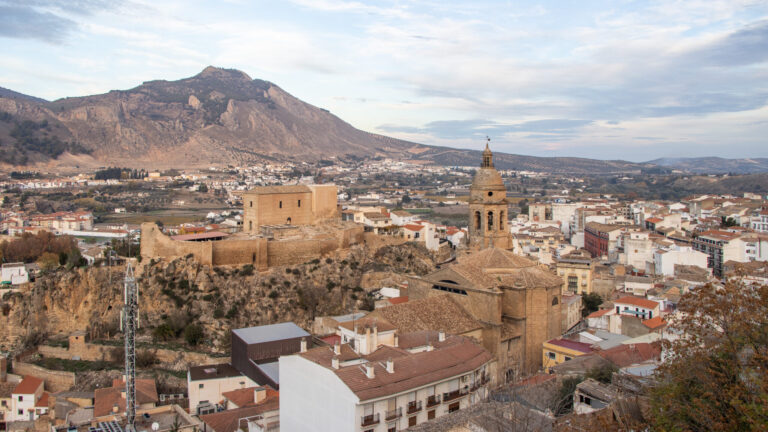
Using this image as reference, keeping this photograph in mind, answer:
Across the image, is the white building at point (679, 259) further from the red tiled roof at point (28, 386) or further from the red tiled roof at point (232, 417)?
the red tiled roof at point (28, 386)

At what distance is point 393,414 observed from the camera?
1154cm

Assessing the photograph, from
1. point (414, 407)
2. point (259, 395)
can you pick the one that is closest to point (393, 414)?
point (414, 407)

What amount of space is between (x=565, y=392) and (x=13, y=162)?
102455 millimetres

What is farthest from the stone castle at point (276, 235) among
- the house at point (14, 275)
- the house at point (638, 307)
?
the house at point (638, 307)

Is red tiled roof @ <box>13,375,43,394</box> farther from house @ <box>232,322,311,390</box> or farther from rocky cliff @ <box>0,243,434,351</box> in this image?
house @ <box>232,322,311,390</box>

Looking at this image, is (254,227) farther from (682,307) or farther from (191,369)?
(682,307)

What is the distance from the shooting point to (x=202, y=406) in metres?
17.9

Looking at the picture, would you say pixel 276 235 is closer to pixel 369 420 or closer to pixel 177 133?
pixel 369 420

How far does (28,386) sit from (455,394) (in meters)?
17.1

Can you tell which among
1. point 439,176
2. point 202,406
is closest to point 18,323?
point 202,406

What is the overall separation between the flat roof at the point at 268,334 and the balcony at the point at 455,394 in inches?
343

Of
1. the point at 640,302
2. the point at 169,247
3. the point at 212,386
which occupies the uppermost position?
the point at 169,247

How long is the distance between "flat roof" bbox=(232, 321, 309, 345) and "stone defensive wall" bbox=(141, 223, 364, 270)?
23.1 ft

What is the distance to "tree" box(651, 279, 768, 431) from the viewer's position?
6672mm
